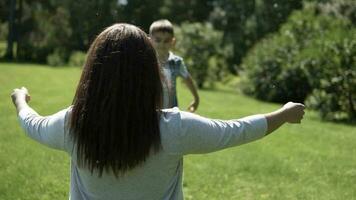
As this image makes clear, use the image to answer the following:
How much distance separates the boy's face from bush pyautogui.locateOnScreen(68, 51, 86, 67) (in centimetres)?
2782

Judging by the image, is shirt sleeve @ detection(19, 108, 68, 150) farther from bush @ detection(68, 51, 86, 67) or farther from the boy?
bush @ detection(68, 51, 86, 67)

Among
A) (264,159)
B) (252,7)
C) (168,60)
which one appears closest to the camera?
(168,60)

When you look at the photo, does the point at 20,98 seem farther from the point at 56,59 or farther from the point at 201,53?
the point at 56,59

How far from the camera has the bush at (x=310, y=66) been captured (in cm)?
1258

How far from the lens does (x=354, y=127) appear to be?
11.6m

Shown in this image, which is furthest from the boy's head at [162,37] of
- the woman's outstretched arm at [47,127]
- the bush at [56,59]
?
the bush at [56,59]

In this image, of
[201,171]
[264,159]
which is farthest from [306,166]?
[201,171]

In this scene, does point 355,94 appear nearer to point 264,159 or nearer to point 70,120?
point 264,159

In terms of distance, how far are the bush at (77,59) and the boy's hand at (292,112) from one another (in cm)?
3113

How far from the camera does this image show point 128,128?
2168 millimetres

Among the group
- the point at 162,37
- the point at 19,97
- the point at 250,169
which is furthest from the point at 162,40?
the point at 19,97

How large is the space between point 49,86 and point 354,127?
34.6 ft

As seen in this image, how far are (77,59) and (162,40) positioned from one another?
2874 centimetres

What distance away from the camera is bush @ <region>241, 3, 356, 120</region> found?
12578 millimetres
